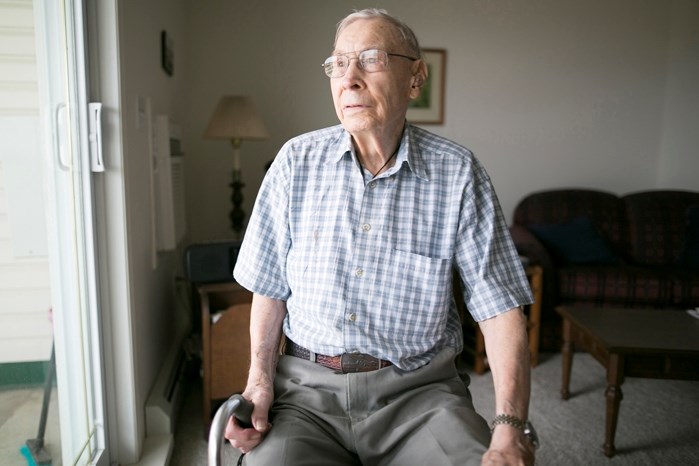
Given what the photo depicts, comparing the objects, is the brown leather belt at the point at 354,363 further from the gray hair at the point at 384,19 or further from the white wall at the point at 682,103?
the white wall at the point at 682,103

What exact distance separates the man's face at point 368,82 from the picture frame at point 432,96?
8.33 feet

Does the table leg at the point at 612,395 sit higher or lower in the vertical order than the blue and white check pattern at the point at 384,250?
lower

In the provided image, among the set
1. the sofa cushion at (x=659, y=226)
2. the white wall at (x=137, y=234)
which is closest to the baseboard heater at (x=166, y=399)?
the white wall at (x=137, y=234)

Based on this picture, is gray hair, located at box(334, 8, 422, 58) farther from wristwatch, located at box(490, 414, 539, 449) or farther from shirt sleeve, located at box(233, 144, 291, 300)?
wristwatch, located at box(490, 414, 539, 449)

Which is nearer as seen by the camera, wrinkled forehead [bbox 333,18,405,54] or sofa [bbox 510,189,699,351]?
wrinkled forehead [bbox 333,18,405,54]

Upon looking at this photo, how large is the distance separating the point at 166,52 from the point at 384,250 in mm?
1811

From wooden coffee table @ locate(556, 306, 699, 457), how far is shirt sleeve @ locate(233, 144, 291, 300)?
4.50ft

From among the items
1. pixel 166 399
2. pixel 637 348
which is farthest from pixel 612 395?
pixel 166 399

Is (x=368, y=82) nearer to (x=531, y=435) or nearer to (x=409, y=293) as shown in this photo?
(x=409, y=293)

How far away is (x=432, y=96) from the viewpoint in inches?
144

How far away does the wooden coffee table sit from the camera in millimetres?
1908

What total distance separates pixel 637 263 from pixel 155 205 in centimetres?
303

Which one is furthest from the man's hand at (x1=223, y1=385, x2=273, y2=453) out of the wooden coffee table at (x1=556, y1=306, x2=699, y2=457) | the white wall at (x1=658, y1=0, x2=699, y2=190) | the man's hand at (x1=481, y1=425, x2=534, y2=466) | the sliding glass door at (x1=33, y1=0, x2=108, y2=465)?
the white wall at (x1=658, y1=0, x2=699, y2=190)

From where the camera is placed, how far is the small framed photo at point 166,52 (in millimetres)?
2355
